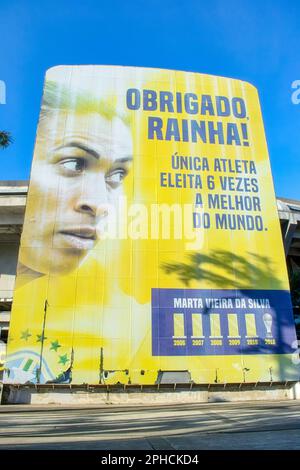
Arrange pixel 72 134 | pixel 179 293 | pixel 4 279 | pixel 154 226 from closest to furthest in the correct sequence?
pixel 179 293, pixel 154 226, pixel 72 134, pixel 4 279

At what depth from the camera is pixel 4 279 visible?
29984 millimetres

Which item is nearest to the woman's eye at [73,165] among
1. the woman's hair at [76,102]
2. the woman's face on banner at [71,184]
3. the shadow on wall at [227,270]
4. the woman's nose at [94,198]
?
the woman's face on banner at [71,184]

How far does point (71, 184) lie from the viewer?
23.5 meters

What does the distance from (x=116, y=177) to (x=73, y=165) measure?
3.18 m

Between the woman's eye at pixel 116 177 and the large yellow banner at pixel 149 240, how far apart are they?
0.27 ft

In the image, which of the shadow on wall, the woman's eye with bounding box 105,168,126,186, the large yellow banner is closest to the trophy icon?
the large yellow banner

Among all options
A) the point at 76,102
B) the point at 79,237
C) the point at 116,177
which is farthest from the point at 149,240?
the point at 76,102

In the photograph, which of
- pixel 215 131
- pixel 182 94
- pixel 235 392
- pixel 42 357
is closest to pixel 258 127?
pixel 215 131

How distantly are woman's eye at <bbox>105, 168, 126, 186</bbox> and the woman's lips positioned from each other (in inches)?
145

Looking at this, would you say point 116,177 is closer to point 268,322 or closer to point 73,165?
point 73,165

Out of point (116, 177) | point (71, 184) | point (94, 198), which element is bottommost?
point (94, 198)
